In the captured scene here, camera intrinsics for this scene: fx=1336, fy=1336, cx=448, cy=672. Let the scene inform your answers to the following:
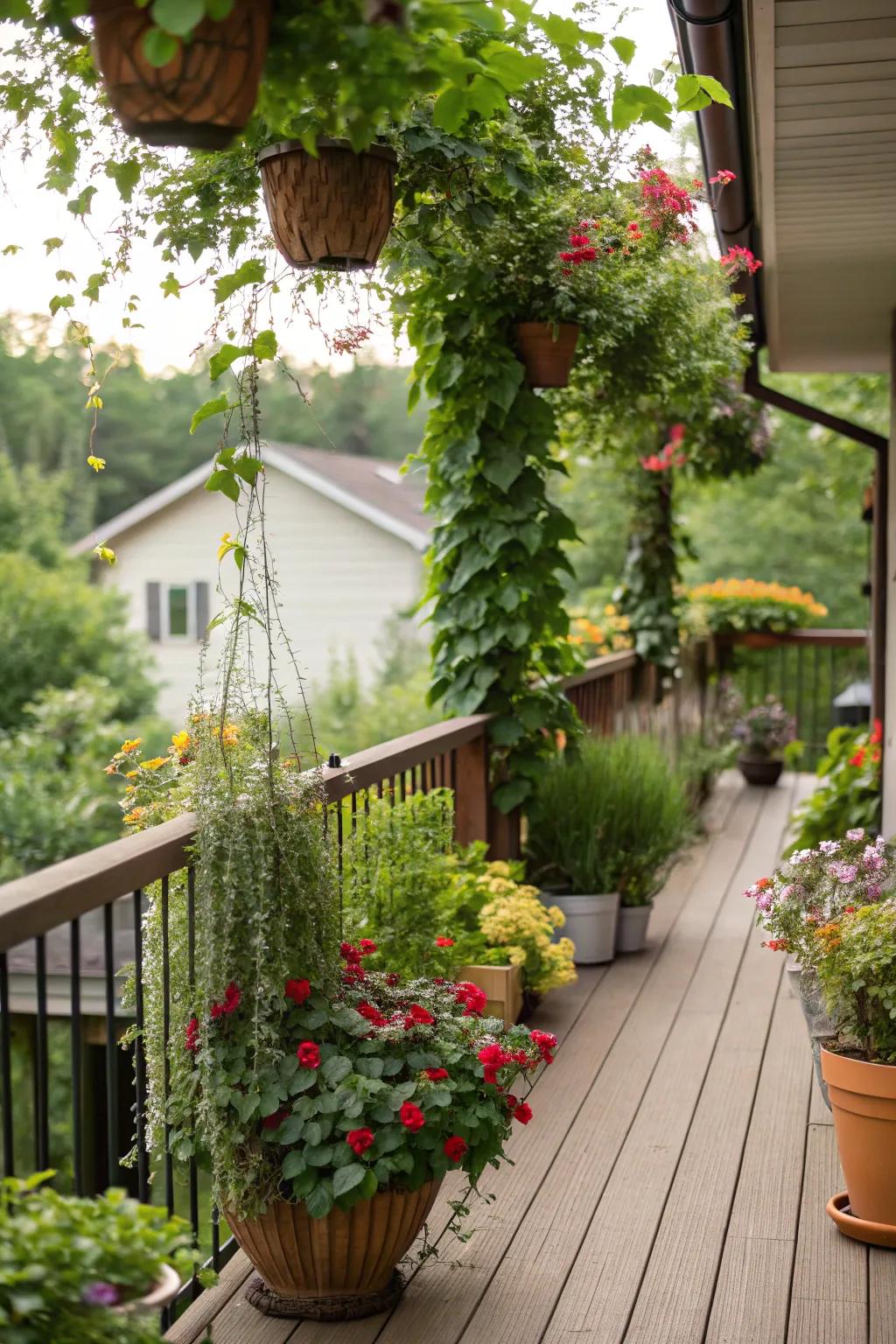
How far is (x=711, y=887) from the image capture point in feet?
19.8

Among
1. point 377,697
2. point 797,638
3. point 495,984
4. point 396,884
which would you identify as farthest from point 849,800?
point 377,697

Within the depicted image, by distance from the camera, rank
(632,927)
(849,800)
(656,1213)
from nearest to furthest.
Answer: (656,1213)
(632,927)
(849,800)

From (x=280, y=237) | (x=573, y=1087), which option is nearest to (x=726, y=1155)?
(x=573, y=1087)

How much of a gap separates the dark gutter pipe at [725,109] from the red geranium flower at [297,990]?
1.85 m

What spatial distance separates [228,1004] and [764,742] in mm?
6807

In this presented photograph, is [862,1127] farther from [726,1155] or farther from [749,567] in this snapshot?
[749,567]

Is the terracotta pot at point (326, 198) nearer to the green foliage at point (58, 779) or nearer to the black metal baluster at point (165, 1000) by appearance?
the black metal baluster at point (165, 1000)

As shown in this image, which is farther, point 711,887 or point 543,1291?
point 711,887

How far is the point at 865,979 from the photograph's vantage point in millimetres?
2611

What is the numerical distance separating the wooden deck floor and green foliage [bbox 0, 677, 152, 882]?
906 centimetres

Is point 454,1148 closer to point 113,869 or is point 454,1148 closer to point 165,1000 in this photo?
point 165,1000

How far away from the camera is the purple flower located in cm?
146

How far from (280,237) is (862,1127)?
2.08 meters

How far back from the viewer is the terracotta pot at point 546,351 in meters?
4.01
